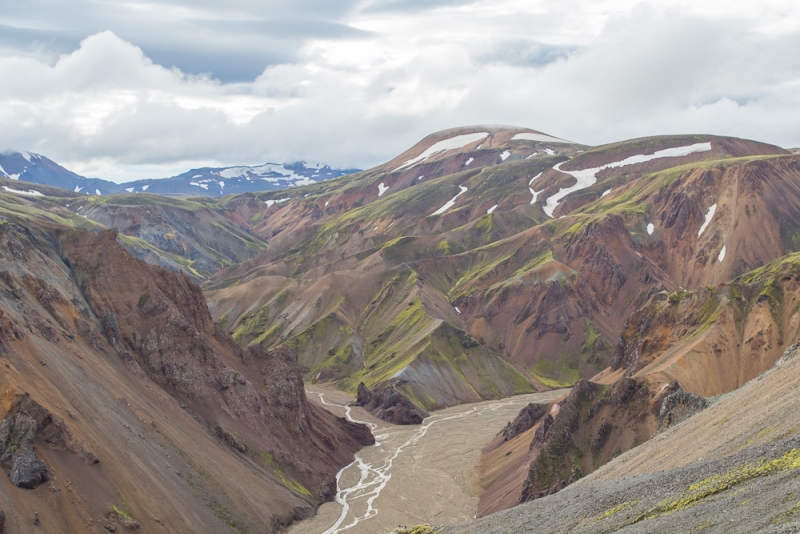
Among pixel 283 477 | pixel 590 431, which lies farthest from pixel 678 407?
pixel 283 477

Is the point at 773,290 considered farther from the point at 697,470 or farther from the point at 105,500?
the point at 105,500

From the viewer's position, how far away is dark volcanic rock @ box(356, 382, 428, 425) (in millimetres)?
161000

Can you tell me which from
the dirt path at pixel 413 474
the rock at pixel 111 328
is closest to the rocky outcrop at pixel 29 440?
the rock at pixel 111 328

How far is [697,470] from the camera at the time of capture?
Result: 47.7 m

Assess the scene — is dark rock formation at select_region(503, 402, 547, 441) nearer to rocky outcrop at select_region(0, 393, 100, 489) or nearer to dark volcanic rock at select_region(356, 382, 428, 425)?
dark volcanic rock at select_region(356, 382, 428, 425)

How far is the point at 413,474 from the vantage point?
115312 millimetres

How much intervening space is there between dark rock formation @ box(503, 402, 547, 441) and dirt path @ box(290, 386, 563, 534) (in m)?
7.47

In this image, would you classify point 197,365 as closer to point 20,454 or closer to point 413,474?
point 413,474

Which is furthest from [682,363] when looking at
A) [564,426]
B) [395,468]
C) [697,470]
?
[697,470]

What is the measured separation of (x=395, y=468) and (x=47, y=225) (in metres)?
66.0

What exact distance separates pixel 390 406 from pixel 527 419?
51.4m

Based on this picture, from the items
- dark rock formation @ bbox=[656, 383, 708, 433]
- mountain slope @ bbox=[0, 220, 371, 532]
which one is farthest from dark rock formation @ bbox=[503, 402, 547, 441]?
dark rock formation @ bbox=[656, 383, 708, 433]

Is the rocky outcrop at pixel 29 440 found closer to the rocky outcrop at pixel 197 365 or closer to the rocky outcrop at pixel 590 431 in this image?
the rocky outcrop at pixel 197 365

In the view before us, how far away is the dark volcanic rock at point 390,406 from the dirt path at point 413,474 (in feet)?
9.36
